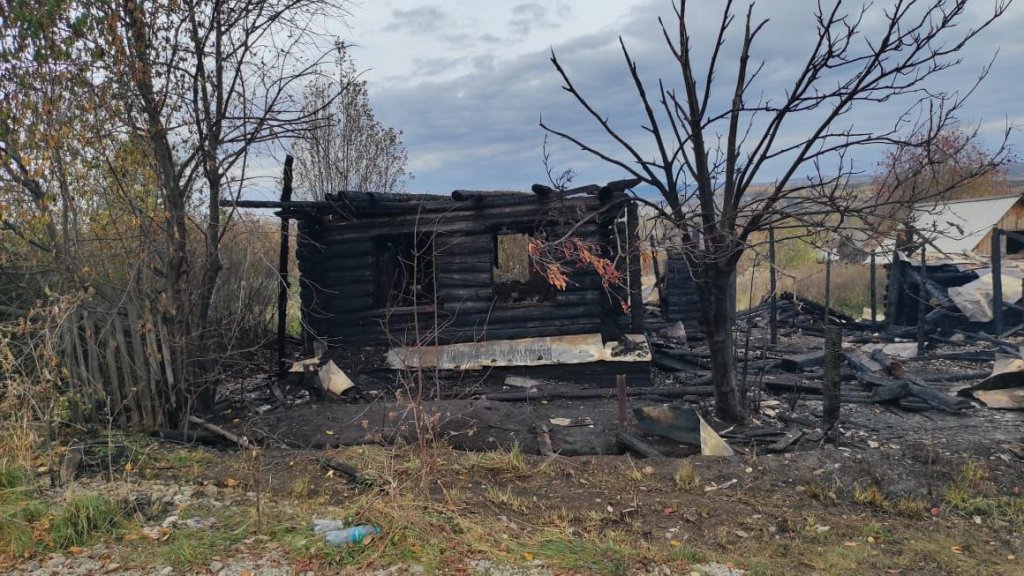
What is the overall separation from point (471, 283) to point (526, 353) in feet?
5.27

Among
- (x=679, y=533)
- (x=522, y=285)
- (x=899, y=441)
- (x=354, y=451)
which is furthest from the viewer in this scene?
(x=522, y=285)

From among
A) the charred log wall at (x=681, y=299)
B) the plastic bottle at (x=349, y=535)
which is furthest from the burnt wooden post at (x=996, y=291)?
the plastic bottle at (x=349, y=535)

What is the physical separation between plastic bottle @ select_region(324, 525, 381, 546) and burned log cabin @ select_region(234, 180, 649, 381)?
6555mm

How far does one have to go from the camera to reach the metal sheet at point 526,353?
37.4 feet

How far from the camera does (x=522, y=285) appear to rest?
49.2 feet

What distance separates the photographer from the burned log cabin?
37.6 ft

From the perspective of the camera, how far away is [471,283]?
1199 cm

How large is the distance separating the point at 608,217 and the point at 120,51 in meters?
7.41

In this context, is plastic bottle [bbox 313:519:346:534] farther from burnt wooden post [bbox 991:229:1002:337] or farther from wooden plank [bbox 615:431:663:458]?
burnt wooden post [bbox 991:229:1002:337]

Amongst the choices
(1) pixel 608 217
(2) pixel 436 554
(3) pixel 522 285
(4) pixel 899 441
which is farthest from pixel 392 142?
(2) pixel 436 554

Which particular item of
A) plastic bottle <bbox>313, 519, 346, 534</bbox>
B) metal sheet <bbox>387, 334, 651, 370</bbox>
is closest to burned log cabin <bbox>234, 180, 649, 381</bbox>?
metal sheet <bbox>387, 334, 651, 370</bbox>

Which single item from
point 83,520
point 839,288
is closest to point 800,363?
point 83,520

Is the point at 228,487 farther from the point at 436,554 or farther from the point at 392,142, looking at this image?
the point at 392,142

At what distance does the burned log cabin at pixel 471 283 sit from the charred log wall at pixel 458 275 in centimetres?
2
